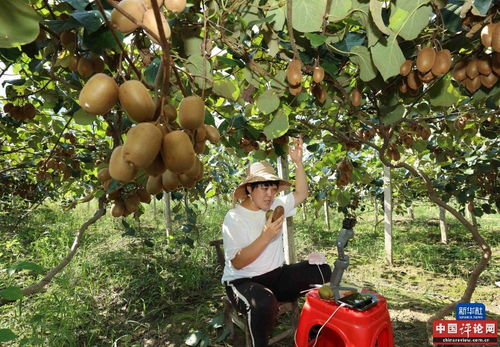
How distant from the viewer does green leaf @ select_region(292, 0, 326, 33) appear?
3.02ft

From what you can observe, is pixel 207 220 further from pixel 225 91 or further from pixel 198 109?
pixel 198 109

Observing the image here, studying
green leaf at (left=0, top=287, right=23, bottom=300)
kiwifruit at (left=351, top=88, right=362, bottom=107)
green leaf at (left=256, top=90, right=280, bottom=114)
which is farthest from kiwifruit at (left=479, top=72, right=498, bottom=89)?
green leaf at (left=0, top=287, right=23, bottom=300)

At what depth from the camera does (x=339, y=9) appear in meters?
0.92

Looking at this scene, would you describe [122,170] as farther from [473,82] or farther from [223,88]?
[473,82]

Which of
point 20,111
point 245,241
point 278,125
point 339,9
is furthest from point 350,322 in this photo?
point 20,111

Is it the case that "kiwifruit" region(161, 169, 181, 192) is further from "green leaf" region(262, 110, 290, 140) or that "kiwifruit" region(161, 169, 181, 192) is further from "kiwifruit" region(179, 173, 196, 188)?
"green leaf" region(262, 110, 290, 140)

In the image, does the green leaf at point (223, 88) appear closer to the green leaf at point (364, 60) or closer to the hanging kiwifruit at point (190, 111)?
the green leaf at point (364, 60)

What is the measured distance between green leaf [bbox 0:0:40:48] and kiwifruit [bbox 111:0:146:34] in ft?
0.46

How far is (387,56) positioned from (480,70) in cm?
33

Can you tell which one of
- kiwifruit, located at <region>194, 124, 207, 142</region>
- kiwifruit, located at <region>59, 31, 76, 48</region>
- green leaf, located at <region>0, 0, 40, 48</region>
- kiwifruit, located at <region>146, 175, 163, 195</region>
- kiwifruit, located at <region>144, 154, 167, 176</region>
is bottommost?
kiwifruit, located at <region>146, 175, 163, 195</region>

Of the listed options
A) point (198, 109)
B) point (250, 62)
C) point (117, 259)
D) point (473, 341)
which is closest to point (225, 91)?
point (250, 62)

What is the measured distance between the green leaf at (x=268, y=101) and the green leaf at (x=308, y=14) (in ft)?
1.64

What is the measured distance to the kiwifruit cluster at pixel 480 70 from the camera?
106 centimetres

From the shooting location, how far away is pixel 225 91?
146 centimetres
